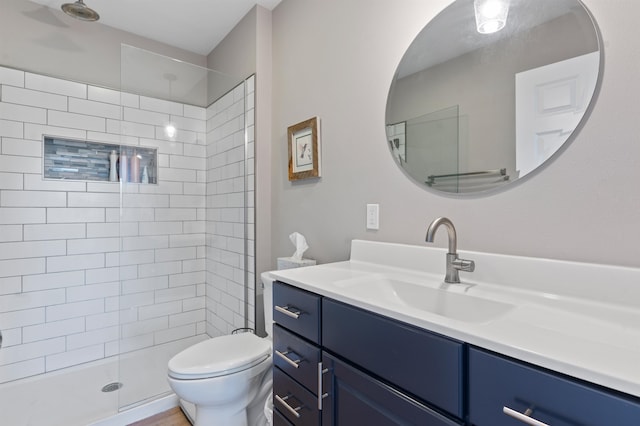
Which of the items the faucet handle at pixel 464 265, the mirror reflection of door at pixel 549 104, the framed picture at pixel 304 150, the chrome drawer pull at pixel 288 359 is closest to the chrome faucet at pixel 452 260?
the faucet handle at pixel 464 265

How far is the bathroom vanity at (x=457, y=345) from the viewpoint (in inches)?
21.9

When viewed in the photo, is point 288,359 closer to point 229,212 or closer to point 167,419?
point 167,419

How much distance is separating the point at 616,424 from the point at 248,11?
2.68 meters

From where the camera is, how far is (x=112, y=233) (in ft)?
8.16

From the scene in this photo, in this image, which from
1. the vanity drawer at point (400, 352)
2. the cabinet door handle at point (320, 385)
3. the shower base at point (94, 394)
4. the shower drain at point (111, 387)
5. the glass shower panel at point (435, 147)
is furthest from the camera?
the shower drain at point (111, 387)

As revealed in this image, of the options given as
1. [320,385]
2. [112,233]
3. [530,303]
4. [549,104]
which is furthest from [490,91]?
[112,233]

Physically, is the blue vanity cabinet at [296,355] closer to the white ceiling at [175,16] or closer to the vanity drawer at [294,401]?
the vanity drawer at [294,401]

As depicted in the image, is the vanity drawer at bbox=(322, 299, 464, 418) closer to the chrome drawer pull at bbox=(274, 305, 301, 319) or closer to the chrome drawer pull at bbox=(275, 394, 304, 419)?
the chrome drawer pull at bbox=(274, 305, 301, 319)

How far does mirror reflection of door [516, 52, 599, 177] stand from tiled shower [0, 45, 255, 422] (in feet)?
5.56

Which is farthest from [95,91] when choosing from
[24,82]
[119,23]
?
[119,23]

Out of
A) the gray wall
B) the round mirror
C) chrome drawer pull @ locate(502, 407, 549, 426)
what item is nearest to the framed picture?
the gray wall

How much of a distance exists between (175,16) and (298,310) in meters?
2.36

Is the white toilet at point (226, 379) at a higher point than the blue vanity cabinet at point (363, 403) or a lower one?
lower

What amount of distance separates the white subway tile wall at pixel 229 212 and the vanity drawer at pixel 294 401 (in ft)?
3.43
